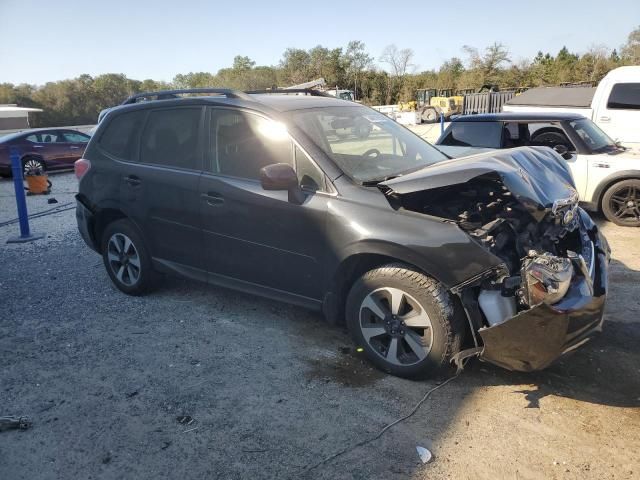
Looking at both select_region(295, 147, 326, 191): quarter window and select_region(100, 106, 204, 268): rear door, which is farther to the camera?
select_region(100, 106, 204, 268): rear door

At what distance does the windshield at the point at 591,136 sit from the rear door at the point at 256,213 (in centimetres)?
557

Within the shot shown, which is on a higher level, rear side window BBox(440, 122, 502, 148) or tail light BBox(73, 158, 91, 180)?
rear side window BBox(440, 122, 502, 148)

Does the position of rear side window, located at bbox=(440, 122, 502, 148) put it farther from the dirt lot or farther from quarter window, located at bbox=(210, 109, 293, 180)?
quarter window, located at bbox=(210, 109, 293, 180)

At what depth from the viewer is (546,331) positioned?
278 cm

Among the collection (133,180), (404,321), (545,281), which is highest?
(133,180)

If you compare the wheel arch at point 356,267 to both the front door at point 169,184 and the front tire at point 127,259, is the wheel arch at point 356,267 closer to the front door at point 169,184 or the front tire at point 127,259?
the front door at point 169,184

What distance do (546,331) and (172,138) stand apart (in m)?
3.40

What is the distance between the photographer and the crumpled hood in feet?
10.3

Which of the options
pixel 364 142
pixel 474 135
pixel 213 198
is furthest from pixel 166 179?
pixel 474 135

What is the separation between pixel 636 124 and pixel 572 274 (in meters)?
8.09

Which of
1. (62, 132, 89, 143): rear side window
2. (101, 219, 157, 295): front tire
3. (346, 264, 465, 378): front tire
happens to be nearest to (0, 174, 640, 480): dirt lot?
(346, 264, 465, 378): front tire

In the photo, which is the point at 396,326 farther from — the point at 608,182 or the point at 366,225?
the point at 608,182

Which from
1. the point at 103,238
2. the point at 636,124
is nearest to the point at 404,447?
the point at 103,238

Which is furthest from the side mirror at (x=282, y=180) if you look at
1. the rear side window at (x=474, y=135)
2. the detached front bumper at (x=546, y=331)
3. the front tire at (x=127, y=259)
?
the rear side window at (x=474, y=135)
